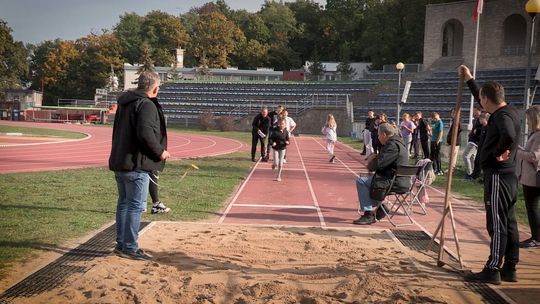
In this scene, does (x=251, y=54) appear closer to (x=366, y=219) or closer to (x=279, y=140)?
(x=279, y=140)

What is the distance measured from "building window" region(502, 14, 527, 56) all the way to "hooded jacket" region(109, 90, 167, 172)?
4064 centimetres

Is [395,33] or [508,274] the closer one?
[508,274]

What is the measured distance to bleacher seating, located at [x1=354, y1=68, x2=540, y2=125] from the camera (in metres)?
35.2

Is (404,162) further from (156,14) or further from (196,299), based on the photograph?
(156,14)

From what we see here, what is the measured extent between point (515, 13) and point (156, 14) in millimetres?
65117

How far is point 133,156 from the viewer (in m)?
5.64

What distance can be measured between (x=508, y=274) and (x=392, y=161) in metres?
2.89

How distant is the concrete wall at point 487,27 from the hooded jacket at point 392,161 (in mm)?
36223

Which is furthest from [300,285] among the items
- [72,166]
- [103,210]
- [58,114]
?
[58,114]

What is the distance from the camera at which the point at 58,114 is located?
48188mm

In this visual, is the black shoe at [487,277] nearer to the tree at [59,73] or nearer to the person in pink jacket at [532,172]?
the person in pink jacket at [532,172]

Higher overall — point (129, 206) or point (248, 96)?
point (248, 96)

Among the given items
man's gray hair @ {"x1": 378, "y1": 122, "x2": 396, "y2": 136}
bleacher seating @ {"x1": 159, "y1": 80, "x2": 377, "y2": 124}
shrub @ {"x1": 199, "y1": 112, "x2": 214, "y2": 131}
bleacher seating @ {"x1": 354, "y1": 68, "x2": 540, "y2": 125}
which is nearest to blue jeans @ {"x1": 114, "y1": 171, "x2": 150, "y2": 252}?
man's gray hair @ {"x1": 378, "y1": 122, "x2": 396, "y2": 136}

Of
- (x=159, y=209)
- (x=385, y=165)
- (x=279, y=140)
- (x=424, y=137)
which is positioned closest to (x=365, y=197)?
(x=385, y=165)
